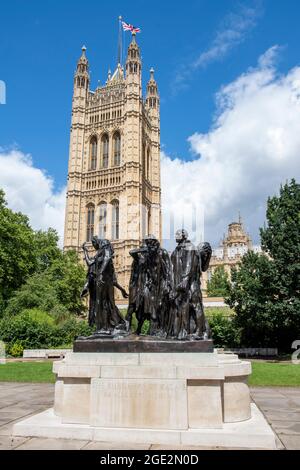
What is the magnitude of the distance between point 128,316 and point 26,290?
83.4 ft

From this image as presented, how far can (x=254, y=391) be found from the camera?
11.9 meters

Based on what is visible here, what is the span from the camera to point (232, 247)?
91.9 metres

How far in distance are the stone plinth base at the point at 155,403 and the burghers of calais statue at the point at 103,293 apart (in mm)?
1249

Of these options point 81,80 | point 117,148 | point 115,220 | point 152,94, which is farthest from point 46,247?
point 152,94

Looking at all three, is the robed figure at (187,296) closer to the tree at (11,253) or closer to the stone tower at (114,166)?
the tree at (11,253)

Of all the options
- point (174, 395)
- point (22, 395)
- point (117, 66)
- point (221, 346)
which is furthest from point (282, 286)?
Result: point (117, 66)

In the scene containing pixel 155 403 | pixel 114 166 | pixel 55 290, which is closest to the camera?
pixel 155 403

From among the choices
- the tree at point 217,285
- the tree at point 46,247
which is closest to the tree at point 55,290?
the tree at point 46,247

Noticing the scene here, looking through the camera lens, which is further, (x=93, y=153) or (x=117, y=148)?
(x=93, y=153)

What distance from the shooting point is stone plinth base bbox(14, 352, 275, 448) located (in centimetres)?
582

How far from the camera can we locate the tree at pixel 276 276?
75.9 feet

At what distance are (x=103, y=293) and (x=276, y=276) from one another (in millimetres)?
17990

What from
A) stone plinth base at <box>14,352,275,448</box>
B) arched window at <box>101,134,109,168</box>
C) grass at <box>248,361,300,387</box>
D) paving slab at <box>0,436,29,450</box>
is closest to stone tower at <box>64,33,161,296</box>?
arched window at <box>101,134,109,168</box>

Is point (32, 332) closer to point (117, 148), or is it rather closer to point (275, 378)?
point (275, 378)
